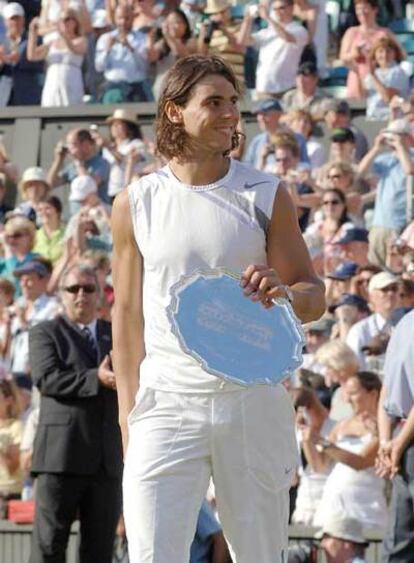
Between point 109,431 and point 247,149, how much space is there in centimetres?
627

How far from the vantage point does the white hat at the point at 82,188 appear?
14.9m

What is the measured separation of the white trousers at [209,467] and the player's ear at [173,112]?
2.60 feet

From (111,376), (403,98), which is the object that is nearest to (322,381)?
(111,376)

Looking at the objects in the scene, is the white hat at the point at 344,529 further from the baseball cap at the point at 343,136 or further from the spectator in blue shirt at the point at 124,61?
the spectator in blue shirt at the point at 124,61

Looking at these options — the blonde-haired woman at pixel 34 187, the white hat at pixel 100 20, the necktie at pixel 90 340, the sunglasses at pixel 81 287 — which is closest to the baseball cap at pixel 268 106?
the blonde-haired woman at pixel 34 187

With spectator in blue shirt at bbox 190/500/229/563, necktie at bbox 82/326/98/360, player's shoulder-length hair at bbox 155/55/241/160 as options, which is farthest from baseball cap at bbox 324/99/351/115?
player's shoulder-length hair at bbox 155/55/241/160

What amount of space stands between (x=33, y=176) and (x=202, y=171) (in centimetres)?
1035

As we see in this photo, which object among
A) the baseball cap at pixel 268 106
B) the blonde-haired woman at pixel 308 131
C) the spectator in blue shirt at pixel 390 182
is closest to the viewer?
the spectator in blue shirt at pixel 390 182

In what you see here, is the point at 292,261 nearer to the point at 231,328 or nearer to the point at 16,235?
the point at 231,328

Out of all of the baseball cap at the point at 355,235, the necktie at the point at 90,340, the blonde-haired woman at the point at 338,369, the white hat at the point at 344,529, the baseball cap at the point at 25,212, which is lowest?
the white hat at the point at 344,529

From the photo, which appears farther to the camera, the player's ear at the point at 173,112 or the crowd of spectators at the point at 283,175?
the crowd of spectators at the point at 283,175

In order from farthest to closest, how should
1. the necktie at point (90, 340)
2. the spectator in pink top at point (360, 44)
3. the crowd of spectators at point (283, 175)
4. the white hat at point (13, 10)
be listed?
the white hat at point (13, 10) → the spectator in pink top at point (360, 44) → the crowd of spectators at point (283, 175) → the necktie at point (90, 340)

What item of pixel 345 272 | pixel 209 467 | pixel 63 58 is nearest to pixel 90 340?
pixel 345 272

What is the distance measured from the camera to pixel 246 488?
16.4 ft
